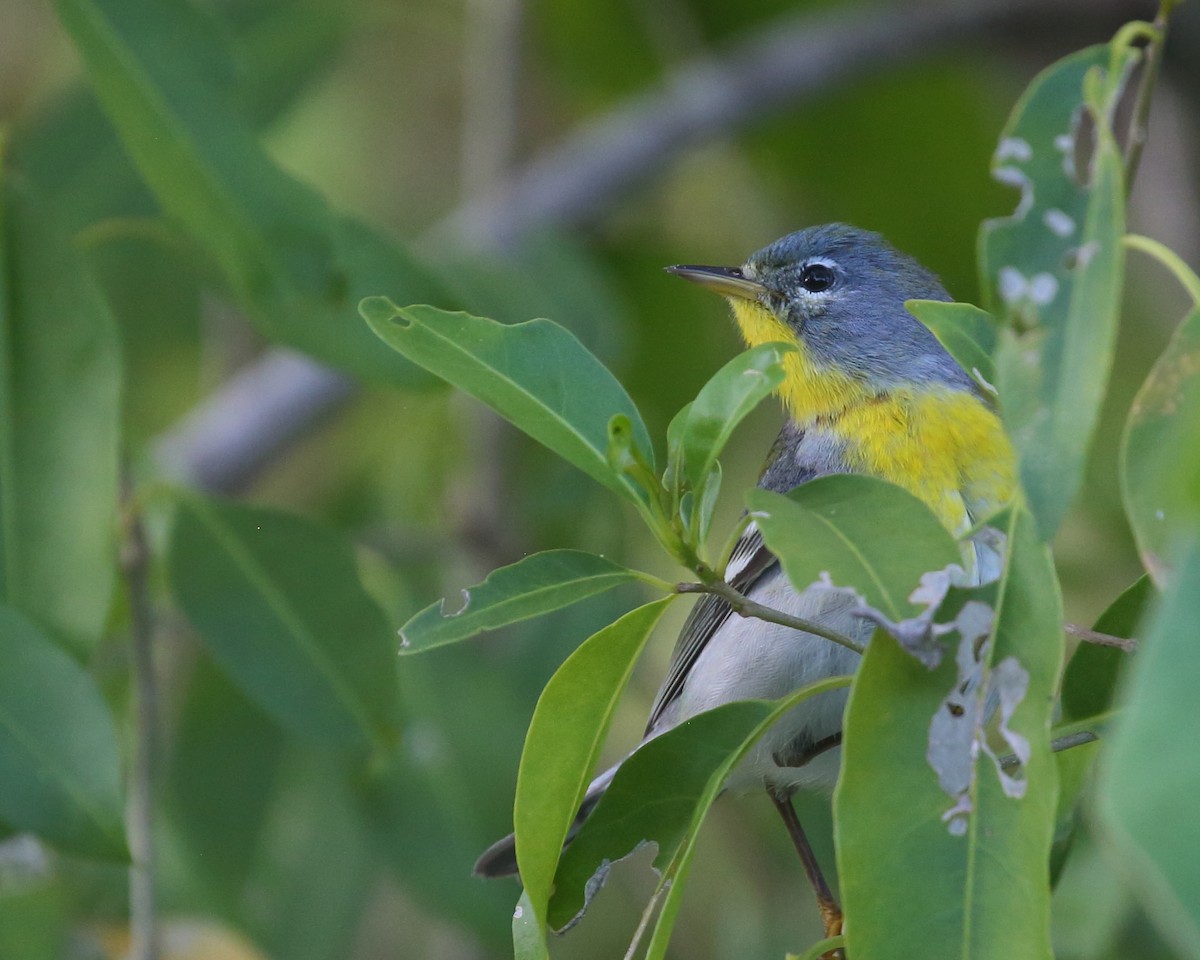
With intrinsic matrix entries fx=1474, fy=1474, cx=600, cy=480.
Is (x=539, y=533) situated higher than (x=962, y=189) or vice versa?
(x=962, y=189)

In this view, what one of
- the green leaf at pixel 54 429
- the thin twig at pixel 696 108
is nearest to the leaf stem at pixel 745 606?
the green leaf at pixel 54 429

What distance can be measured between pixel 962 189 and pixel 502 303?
88.6 inches

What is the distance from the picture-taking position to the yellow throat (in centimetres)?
212

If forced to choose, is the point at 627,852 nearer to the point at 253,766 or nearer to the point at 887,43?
the point at 253,766

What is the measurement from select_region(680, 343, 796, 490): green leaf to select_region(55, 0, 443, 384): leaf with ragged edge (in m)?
0.96

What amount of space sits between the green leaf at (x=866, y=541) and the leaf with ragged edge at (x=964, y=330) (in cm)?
17

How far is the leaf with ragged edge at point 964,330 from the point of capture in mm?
1358

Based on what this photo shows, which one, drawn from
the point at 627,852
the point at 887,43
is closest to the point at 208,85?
the point at 627,852

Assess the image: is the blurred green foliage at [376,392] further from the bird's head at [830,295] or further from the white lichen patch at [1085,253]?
the bird's head at [830,295]

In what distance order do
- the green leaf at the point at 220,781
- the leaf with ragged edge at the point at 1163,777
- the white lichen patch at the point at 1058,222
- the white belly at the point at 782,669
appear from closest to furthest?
the leaf with ragged edge at the point at 1163,777 → the white lichen patch at the point at 1058,222 → the white belly at the point at 782,669 → the green leaf at the point at 220,781

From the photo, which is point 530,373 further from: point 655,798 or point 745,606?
point 655,798

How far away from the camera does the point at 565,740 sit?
4.53 feet

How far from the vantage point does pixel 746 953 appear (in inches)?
125

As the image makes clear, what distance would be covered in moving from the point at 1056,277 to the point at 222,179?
1.38 metres
